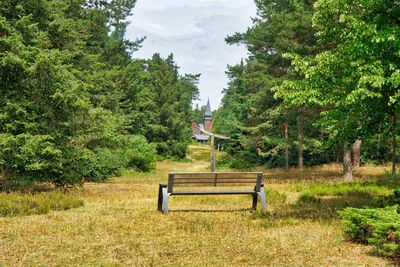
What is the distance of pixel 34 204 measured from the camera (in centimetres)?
1220

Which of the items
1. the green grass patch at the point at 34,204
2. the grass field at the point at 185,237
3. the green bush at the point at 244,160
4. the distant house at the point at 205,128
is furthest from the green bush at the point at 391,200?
the distant house at the point at 205,128

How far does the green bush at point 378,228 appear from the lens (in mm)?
6305

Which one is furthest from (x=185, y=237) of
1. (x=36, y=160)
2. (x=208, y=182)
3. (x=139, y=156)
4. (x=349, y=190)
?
(x=139, y=156)

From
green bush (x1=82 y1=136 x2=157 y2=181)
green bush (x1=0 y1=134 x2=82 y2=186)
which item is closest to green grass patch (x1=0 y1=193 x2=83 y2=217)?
green bush (x1=0 y1=134 x2=82 y2=186)

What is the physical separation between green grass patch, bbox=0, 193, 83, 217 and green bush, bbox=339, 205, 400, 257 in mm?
8274

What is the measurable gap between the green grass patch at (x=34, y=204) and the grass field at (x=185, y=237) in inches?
12.2

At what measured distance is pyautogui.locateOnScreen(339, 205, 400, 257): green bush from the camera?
6305mm

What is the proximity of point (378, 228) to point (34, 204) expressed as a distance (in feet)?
32.0

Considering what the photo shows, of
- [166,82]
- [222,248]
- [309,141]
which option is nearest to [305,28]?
[309,141]

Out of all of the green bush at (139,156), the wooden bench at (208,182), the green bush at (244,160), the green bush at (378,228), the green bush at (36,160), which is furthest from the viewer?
the green bush at (244,160)

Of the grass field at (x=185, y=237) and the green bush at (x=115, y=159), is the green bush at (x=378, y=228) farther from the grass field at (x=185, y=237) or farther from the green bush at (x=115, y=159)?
the green bush at (x=115, y=159)

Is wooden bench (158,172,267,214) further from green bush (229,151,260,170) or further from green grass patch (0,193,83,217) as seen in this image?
green bush (229,151,260,170)

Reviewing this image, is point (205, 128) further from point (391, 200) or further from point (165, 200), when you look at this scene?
point (391, 200)

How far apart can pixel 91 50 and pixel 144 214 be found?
2544 centimetres
